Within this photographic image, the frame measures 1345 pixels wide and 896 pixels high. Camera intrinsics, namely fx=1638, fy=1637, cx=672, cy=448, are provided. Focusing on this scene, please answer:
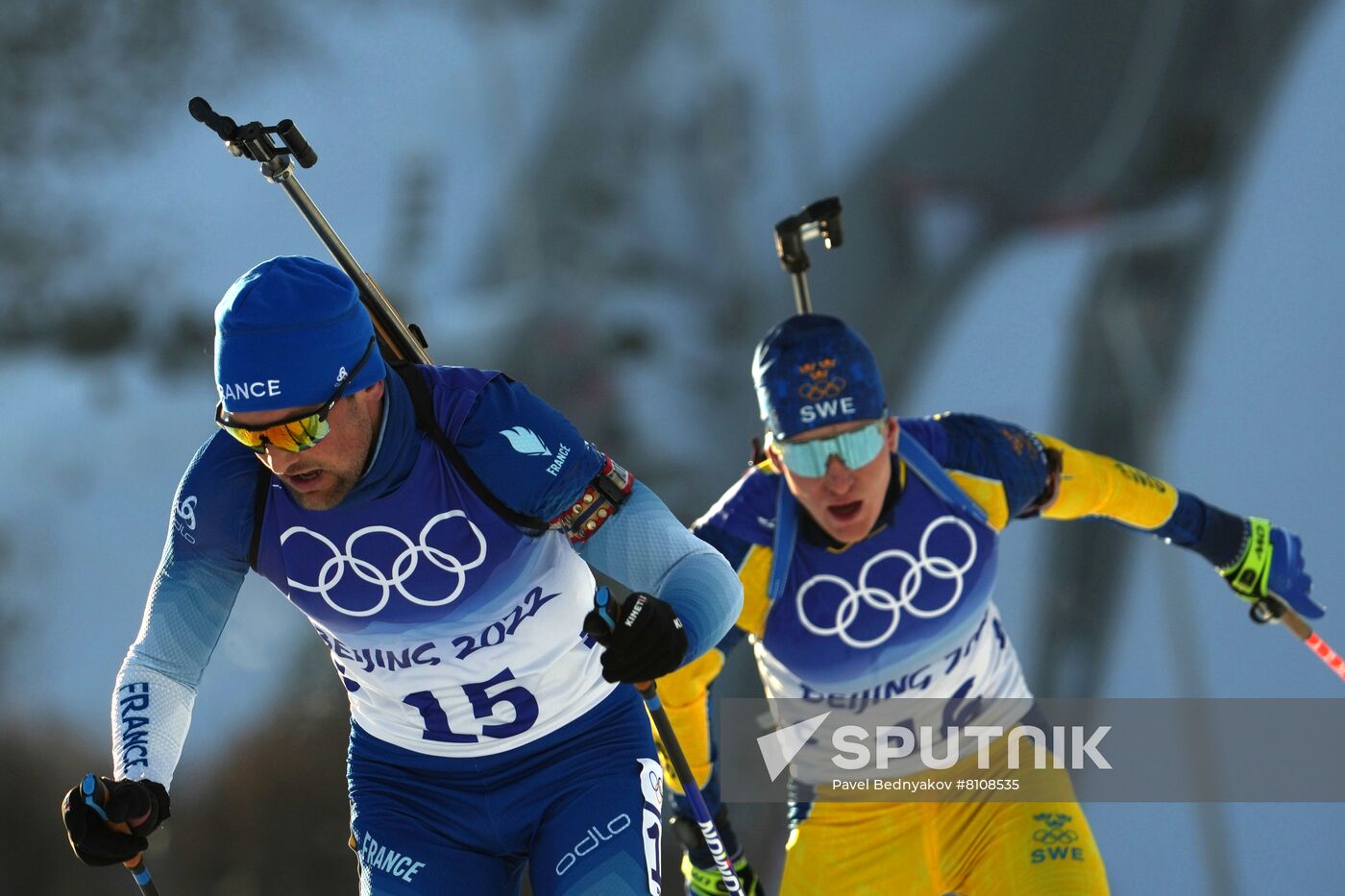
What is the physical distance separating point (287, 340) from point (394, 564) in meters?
0.44

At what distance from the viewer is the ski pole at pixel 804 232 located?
436cm

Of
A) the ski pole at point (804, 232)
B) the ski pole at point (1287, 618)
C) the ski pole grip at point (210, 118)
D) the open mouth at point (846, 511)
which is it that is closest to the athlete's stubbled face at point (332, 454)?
the ski pole grip at point (210, 118)

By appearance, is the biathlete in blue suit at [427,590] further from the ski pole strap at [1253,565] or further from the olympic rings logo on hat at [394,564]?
the ski pole strap at [1253,565]

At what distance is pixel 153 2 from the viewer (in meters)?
8.27

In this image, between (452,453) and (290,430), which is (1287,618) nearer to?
(452,453)

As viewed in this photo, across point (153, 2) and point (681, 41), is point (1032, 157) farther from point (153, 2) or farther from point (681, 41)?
point (153, 2)

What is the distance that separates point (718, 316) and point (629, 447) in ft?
3.26

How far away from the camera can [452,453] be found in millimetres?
2779

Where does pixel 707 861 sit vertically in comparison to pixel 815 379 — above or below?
below

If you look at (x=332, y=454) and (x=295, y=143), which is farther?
(x=295, y=143)

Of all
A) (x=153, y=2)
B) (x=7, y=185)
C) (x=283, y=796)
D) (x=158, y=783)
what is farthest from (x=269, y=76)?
(x=158, y=783)

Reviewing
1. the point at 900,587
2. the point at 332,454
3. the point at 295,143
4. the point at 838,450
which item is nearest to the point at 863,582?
the point at 900,587

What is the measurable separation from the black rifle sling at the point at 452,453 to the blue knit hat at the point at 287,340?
0.09m

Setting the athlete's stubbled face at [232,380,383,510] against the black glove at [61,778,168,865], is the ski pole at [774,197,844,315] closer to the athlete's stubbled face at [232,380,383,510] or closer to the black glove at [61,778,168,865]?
the athlete's stubbled face at [232,380,383,510]
